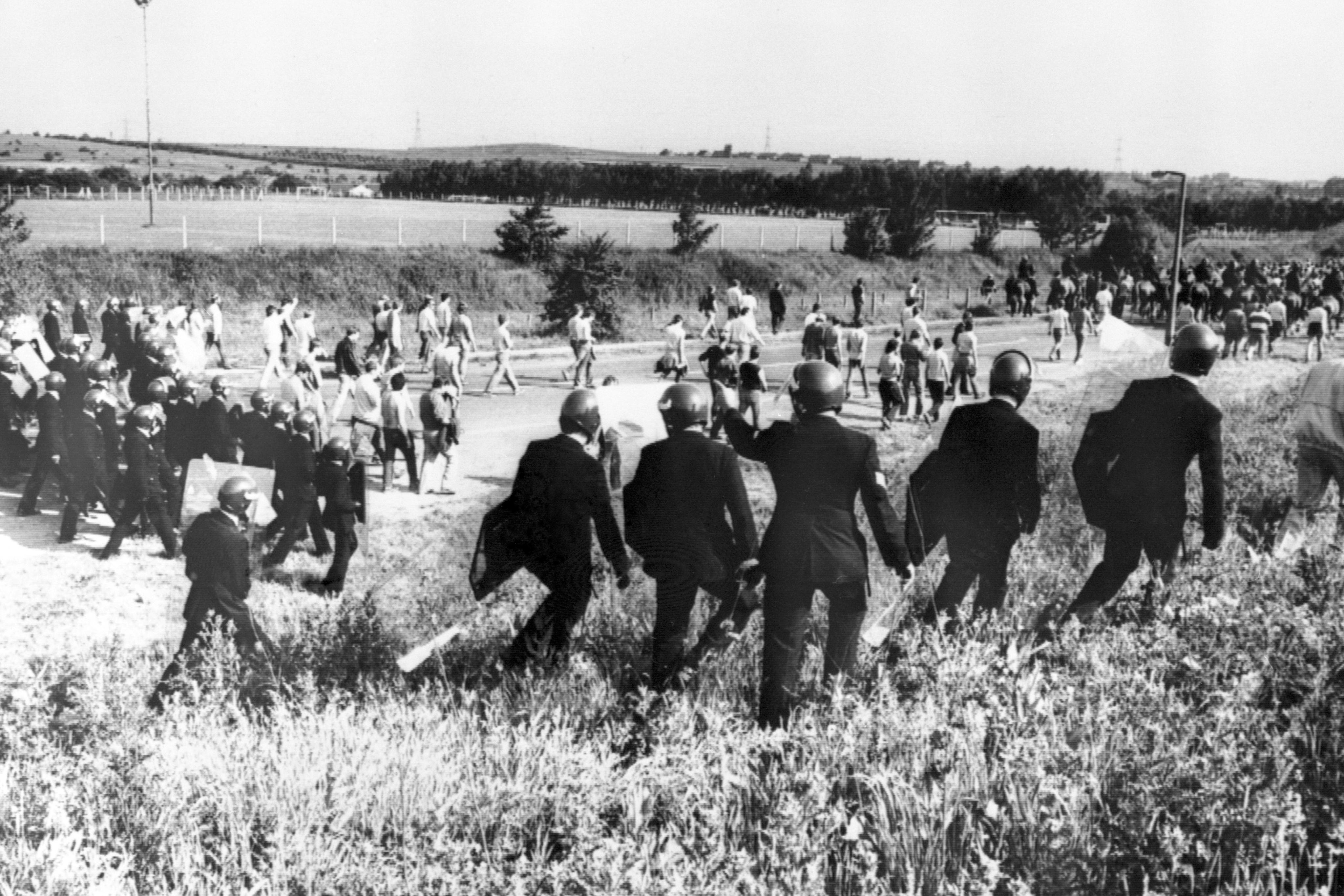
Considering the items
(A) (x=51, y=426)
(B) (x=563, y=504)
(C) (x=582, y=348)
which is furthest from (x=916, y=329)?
(B) (x=563, y=504)

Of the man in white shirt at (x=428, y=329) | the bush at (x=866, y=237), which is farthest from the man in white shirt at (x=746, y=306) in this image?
the bush at (x=866, y=237)

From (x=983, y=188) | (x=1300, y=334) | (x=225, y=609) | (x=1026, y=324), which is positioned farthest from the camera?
(x=983, y=188)

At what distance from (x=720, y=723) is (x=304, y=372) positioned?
13.5 meters

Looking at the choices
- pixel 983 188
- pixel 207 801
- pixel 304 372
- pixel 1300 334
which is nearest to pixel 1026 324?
pixel 1300 334

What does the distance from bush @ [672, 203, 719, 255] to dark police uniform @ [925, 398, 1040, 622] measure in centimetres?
3242

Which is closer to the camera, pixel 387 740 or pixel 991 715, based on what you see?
pixel 991 715

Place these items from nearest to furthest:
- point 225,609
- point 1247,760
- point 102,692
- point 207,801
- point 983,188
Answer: point 1247,760, point 207,801, point 102,692, point 225,609, point 983,188

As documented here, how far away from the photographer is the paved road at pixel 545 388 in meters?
16.1

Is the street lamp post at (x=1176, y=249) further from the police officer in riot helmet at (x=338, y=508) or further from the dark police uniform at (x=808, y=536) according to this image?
the dark police uniform at (x=808, y=536)

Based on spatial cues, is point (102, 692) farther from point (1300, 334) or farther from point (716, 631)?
point (1300, 334)

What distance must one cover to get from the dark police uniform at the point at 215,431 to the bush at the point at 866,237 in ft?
112

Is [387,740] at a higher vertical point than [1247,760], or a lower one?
lower

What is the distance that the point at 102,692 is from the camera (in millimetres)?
5461

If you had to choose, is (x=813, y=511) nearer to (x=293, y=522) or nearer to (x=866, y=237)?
(x=293, y=522)
